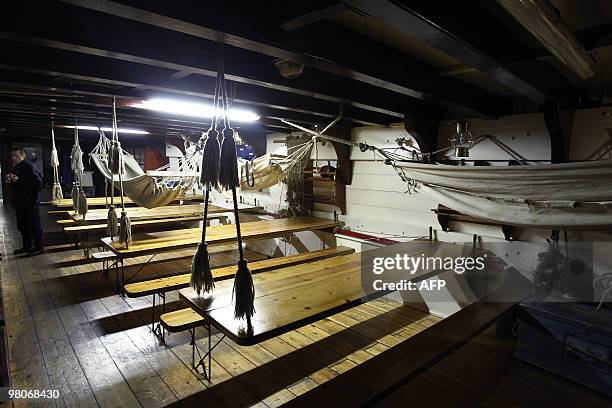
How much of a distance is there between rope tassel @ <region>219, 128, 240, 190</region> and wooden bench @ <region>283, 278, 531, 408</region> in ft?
3.05

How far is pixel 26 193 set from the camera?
455cm

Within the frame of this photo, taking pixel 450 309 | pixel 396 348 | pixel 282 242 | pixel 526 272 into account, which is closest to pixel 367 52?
pixel 396 348

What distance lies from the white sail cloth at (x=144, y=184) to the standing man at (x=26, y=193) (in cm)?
160

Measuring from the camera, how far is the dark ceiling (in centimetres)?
115

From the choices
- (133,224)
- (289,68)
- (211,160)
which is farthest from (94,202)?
(211,160)

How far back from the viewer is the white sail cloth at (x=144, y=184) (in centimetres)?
329

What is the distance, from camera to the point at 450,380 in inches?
85.0

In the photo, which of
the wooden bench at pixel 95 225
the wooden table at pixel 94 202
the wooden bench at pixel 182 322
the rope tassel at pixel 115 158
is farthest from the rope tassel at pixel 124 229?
the wooden table at pixel 94 202

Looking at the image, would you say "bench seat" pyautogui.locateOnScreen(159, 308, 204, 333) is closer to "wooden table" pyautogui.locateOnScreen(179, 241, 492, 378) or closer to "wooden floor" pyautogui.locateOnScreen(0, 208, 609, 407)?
"wooden table" pyautogui.locateOnScreen(179, 241, 492, 378)

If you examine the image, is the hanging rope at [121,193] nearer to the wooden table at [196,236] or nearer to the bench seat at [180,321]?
the wooden table at [196,236]

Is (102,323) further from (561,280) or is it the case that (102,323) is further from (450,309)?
(561,280)

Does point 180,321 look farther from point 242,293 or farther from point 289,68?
point 289,68

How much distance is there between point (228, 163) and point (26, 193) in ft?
15.4

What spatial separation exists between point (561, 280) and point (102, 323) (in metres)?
3.57
